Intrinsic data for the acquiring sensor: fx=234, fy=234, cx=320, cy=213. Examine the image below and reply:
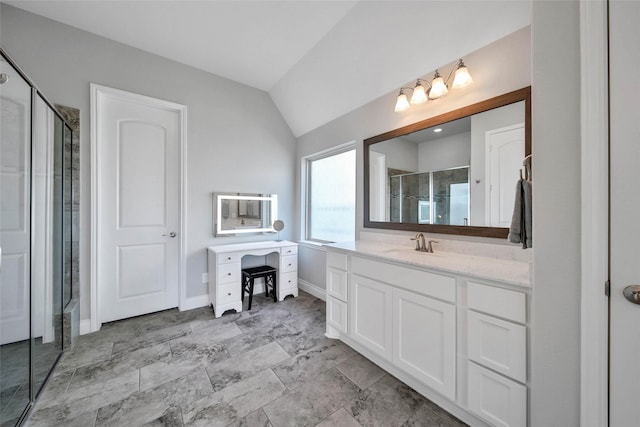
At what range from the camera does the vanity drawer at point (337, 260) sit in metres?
2.02

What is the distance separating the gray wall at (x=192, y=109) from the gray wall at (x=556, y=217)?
9.74 ft

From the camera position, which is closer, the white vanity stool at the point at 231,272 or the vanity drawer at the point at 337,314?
the vanity drawer at the point at 337,314

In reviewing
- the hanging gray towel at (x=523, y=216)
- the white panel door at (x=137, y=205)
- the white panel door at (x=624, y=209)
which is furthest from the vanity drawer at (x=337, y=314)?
the white panel door at (x=137, y=205)

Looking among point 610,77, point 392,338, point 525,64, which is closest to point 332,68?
point 525,64

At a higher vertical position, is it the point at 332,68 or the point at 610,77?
the point at 332,68

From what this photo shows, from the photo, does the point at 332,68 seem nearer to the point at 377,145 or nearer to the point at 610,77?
the point at 377,145

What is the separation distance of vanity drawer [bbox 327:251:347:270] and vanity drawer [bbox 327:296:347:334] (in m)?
0.31

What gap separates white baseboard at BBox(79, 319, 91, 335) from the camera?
225cm

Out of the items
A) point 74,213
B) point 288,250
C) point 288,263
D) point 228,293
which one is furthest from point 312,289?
point 74,213

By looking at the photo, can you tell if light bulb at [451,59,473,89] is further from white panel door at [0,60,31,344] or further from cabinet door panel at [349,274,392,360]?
white panel door at [0,60,31,344]

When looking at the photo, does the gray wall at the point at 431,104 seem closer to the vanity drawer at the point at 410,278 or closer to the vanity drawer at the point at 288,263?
the vanity drawer at the point at 288,263

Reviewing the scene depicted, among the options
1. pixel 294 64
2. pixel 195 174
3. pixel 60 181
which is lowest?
pixel 60 181

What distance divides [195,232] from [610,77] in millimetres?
3341

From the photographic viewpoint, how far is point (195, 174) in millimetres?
2852
